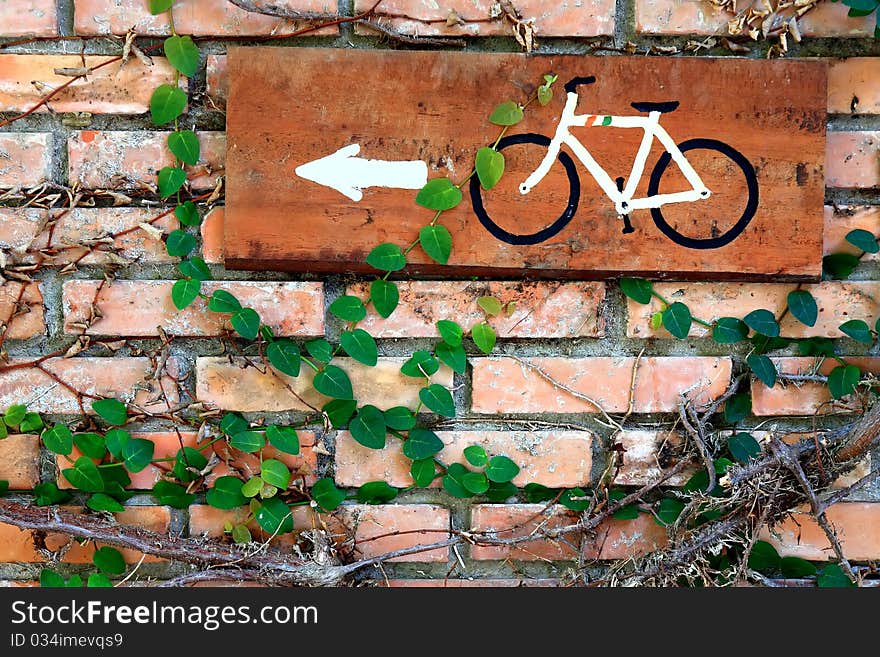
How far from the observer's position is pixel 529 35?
0.91m

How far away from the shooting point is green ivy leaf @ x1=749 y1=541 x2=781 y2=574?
3.23 feet

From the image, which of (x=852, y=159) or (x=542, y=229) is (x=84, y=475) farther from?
(x=852, y=159)

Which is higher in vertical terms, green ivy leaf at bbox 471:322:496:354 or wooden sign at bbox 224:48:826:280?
wooden sign at bbox 224:48:826:280

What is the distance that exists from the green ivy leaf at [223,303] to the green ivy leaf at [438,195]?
26 cm

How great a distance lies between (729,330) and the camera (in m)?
0.96

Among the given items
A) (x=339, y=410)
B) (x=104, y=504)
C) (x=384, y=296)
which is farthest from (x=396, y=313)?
(x=104, y=504)

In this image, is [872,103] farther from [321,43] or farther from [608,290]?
[321,43]

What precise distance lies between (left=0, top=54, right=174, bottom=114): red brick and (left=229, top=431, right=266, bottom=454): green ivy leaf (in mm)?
430

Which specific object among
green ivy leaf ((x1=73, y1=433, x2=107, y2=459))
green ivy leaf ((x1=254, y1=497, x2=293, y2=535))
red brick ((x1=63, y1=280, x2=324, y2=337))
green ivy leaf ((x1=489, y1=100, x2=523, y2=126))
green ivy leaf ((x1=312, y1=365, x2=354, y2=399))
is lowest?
green ivy leaf ((x1=254, y1=497, x2=293, y2=535))

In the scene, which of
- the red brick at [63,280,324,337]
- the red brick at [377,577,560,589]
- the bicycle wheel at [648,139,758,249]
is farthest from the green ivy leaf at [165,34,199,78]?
the red brick at [377,577,560,589]

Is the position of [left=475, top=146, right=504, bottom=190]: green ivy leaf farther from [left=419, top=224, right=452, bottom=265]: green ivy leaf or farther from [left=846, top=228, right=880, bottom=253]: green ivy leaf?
[left=846, top=228, right=880, bottom=253]: green ivy leaf

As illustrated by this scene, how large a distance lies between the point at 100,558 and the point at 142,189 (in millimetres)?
486

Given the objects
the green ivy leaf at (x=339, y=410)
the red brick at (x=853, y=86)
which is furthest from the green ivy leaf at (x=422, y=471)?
the red brick at (x=853, y=86)

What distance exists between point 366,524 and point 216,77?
61 centimetres
